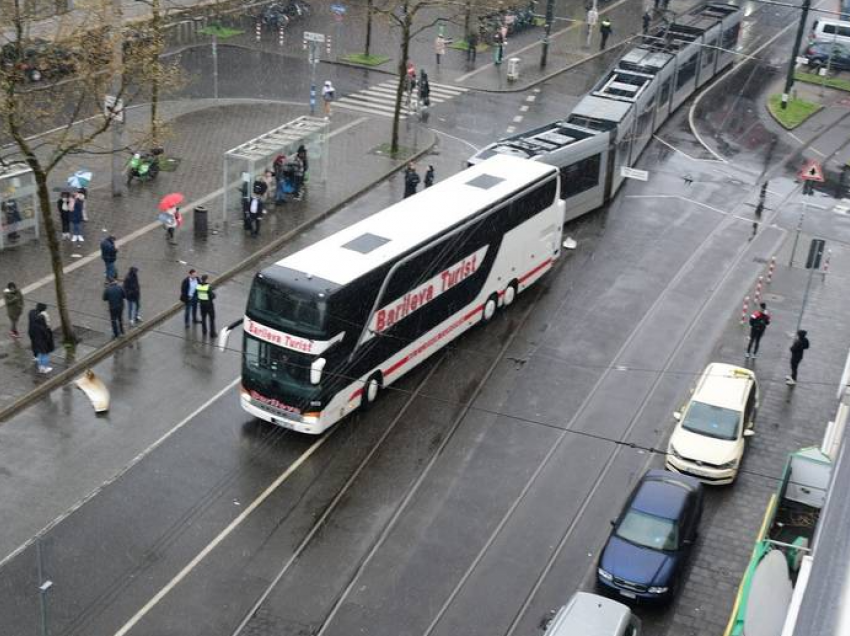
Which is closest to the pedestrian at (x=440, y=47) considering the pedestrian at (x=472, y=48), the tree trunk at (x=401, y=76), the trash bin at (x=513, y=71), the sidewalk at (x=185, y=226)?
the pedestrian at (x=472, y=48)

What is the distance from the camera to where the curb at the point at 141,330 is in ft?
89.1

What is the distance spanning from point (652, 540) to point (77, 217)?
1945 cm

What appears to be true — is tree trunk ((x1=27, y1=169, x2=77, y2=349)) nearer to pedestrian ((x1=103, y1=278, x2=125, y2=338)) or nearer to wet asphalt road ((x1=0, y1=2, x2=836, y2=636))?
pedestrian ((x1=103, y1=278, x2=125, y2=338))

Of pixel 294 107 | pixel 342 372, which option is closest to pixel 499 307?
pixel 342 372

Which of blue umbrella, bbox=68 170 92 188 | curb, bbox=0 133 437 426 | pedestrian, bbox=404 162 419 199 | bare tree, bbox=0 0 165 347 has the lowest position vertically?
curb, bbox=0 133 437 426

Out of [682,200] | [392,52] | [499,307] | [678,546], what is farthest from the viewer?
[392,52]

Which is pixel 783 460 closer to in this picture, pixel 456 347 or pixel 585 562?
pixel 585 562

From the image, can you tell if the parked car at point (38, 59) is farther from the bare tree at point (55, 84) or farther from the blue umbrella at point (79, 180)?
the blue umbrella at point (79, 180)

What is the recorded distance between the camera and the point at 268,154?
37.6m

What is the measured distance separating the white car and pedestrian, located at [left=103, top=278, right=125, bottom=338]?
13.0 meters

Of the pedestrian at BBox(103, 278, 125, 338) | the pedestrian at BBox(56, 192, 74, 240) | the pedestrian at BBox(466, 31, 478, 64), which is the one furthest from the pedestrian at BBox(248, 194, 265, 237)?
the pedestrian at BBox(466, 31, 478, 64)

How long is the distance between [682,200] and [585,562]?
21.8 metres

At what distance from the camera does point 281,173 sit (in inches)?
1515

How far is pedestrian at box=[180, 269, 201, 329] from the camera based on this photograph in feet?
99.1
